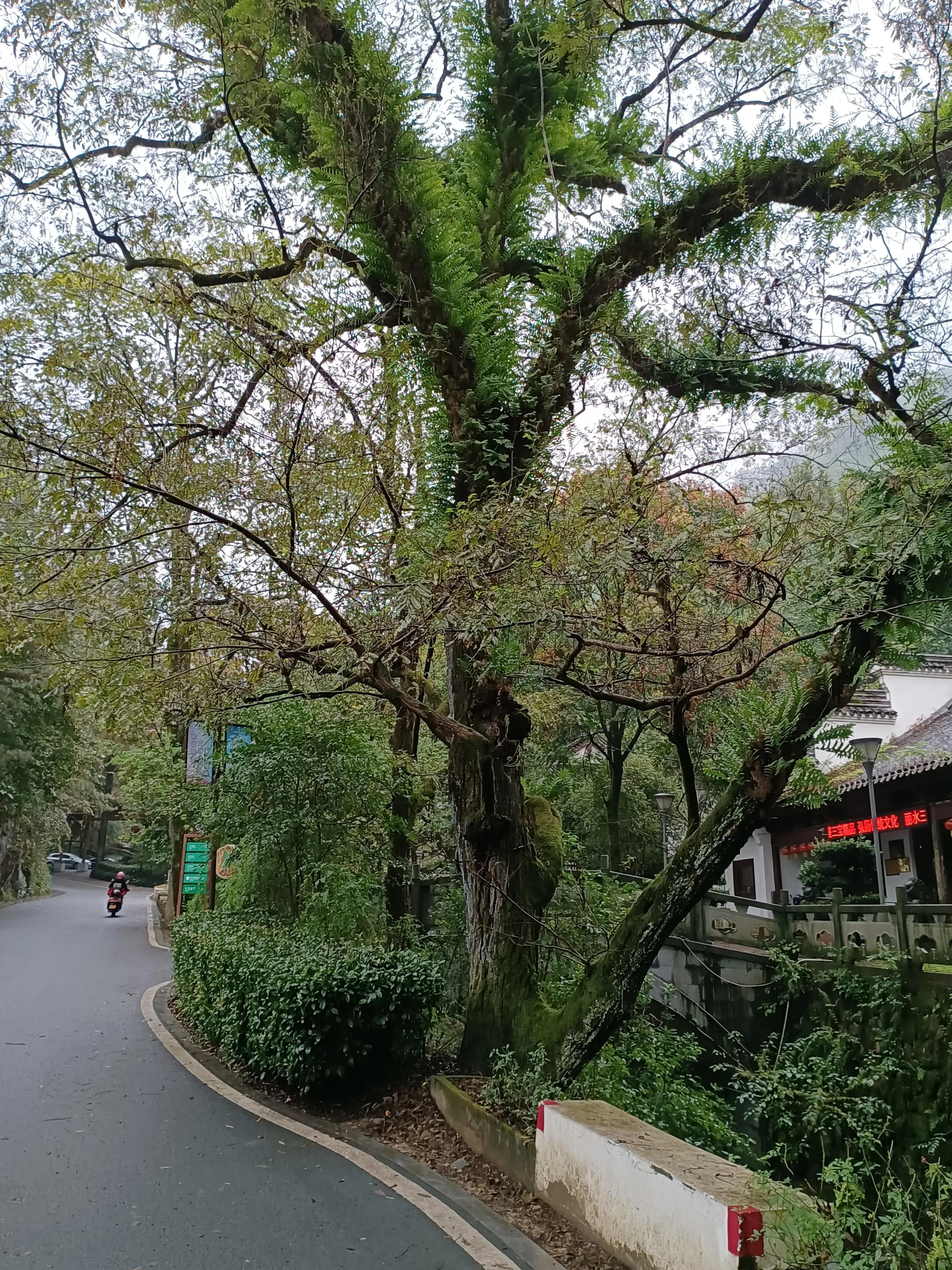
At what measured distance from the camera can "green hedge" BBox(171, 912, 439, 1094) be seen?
677 centimetres

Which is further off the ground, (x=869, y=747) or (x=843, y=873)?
(x=869, y=747)

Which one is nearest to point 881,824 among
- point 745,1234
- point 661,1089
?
point 661,1089

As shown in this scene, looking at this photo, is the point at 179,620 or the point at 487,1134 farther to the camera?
the point at 179,620

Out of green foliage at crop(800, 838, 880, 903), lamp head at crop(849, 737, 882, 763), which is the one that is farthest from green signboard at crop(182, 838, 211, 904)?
green foliage at crop(800, 838, 880, 903)

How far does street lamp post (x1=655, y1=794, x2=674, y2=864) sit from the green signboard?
24.5 ft

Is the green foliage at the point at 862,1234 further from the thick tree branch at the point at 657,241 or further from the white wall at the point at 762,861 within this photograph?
the white wall at the point at 762,861

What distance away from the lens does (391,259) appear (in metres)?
7.15

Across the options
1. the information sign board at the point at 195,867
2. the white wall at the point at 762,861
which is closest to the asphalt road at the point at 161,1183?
the information sign board at the point at 195,867

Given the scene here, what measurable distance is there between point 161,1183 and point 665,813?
11080mm

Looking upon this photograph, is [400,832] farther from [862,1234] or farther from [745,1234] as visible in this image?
[745,1234]

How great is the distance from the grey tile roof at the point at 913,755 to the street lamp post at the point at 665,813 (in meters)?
2.66

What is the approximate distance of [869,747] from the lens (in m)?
12.8

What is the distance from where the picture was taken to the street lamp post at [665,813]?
47.7 feet

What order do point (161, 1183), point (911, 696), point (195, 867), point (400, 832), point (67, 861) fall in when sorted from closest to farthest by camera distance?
point (161, 1183)
point (400, 832)
point (195, 867)
point (911, 696)
point (67, 861)
